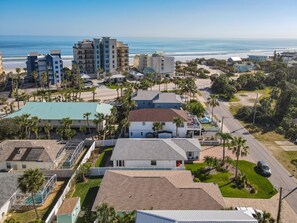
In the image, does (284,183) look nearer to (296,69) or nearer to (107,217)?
(107,217)

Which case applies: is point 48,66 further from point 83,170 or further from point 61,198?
point 61,198

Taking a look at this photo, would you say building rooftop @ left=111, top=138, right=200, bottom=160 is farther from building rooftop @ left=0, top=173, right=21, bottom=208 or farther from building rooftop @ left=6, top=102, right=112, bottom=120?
building rooftop @ left=6, top=102, right=112, bottom=120

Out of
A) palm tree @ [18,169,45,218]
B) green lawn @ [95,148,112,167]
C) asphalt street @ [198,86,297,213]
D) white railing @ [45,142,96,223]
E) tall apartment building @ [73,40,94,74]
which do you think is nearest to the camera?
palm tree @ [18,169,45,218]

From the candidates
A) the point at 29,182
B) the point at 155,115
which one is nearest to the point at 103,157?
the point at 155,115

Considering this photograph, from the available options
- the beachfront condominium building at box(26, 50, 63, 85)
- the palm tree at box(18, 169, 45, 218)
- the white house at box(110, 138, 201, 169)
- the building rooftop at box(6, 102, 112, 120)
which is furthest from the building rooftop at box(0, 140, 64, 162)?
the beachfront condominium building at box(26, 50, 63, 85)

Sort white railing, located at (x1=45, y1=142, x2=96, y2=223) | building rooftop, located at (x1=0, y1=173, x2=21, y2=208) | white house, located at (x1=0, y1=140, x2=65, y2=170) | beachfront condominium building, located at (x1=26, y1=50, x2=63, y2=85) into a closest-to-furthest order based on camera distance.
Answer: white railing, located at (x1=45, y1=142, x2=96, y2=223), building rooftop, located at (x1=0, y1=173, x2=21, y2=208), white house, located at (x1=0, y1=140, x2=65, y2=170), beachfront condominium building, located at (x1=26, y1=50, x2=63, y2=85)

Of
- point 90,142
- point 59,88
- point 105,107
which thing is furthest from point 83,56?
point 90,142
